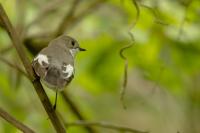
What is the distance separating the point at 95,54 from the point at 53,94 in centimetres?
42

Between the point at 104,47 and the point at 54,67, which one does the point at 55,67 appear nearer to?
the point at 54,67

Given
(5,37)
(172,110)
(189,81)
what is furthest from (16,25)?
(172,110)

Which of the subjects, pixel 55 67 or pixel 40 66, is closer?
pixel 40 66

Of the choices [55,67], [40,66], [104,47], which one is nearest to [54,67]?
[55,67]

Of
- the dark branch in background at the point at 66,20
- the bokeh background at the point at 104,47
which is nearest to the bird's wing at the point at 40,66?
the bokeh background at the point at 104,47

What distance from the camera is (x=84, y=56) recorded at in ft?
17.8

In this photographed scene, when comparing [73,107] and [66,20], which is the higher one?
[66,20]

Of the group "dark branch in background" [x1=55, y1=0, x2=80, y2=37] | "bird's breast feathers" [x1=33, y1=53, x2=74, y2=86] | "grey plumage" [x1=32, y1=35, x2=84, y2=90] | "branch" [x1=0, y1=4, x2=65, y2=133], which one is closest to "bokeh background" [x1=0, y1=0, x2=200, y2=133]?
"dark branch in background" [x1=55, y1=0, x2=80, y2=37]

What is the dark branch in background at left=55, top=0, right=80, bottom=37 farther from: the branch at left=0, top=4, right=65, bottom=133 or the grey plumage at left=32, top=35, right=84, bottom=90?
the branch at left=0, top=4, right=65, bottom=133

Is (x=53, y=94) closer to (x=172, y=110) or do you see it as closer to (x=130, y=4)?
(x=130, y=4)

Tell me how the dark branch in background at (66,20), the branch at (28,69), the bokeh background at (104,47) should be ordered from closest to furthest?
the branch at (28,69), the bokeh background at (104,47), the dark branch in background at (66,20)

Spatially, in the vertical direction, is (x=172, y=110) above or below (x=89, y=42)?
below

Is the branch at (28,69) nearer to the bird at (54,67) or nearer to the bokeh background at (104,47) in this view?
the bird at (54,67)

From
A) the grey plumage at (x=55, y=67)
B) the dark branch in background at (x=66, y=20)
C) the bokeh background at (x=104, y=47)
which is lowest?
the bokeh background at (x=104, y=47)
